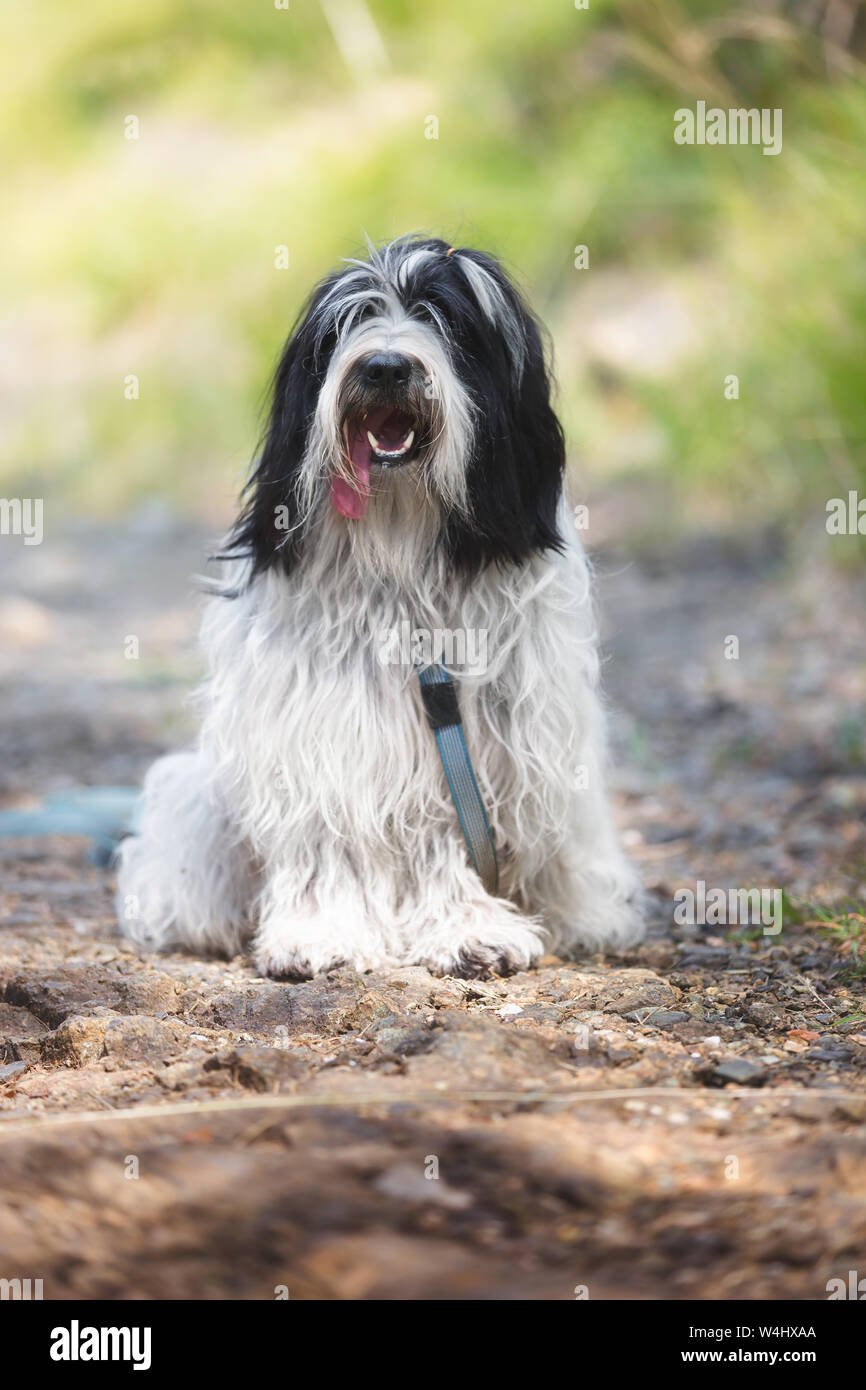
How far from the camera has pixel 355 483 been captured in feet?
11.0

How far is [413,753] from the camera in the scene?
3.56m

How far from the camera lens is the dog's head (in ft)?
10.6

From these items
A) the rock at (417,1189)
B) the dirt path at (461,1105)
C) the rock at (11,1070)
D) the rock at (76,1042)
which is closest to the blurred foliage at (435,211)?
the dirt path at (461,1105)

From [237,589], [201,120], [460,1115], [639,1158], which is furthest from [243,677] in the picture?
[201,120]

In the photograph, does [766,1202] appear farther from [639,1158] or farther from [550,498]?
[550,498]

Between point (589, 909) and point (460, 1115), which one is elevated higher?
point (589, 909)

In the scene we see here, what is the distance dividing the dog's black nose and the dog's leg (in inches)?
46.6

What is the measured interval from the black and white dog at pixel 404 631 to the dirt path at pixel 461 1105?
230 millimetres

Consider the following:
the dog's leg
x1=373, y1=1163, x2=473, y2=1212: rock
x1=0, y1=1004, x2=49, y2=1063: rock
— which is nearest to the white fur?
the dog's leg

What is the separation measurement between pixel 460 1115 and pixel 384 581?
141cm

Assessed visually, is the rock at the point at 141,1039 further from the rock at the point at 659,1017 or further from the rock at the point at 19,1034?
the rock at the point at 659,1017

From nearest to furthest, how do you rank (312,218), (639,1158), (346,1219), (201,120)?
(346,1219) → (639,1158) → (312,218) → (201,120)

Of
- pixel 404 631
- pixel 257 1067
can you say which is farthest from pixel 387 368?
pixel 257 1067

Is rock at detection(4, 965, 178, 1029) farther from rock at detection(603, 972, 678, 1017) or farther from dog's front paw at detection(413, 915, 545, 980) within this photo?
rock at detection(603, 972, 678, 1017)
